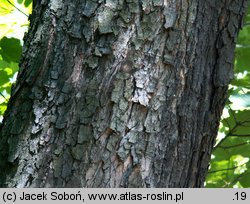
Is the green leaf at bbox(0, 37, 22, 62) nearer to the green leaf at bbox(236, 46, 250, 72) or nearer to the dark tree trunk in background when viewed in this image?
the dark tree trunk in background

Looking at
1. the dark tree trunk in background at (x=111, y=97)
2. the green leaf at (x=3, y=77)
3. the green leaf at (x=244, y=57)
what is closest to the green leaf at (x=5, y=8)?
the green leaf at (x=3, y=77)

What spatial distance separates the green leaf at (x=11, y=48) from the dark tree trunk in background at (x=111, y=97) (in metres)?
0.48

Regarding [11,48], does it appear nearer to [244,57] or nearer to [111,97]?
[111,97]

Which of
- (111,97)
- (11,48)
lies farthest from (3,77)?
(111,97)

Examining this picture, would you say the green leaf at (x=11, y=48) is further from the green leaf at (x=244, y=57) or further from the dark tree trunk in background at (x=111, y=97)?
the green leaf at (x=244, y=57)

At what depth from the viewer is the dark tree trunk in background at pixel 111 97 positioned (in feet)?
3.88

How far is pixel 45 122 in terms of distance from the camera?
121cm

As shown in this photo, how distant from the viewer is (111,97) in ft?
3.95

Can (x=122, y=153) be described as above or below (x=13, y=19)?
below

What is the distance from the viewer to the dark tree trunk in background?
1.18 metres
